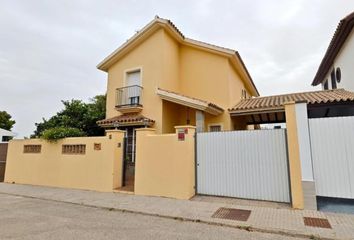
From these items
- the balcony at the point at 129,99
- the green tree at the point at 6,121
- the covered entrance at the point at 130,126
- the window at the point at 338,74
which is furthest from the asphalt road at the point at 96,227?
the green tree at the point at 6,121

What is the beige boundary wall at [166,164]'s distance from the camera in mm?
7945

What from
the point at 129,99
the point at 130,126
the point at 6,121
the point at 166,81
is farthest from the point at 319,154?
the point at 6,121

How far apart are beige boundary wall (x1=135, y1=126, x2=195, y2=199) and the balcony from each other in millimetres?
4178

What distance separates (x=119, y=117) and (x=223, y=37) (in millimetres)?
10517

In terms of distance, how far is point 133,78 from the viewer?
14102 mm

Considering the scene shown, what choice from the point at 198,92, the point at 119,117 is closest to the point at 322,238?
the point at 198,92

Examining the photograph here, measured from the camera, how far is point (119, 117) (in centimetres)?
1339

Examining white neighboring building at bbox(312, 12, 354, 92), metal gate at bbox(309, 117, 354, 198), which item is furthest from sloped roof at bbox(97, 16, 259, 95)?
metal gate at bbox(309, 117, 354, 198)

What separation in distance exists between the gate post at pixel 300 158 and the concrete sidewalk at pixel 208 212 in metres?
0.38

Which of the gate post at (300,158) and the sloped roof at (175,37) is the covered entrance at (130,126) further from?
the gate post at (300,158)

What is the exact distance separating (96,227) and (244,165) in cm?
512

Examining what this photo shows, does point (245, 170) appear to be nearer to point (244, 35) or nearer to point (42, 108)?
point (244, 35)

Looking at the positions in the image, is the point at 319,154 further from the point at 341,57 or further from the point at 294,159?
the point at 341,57

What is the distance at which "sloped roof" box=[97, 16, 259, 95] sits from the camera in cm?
1254
